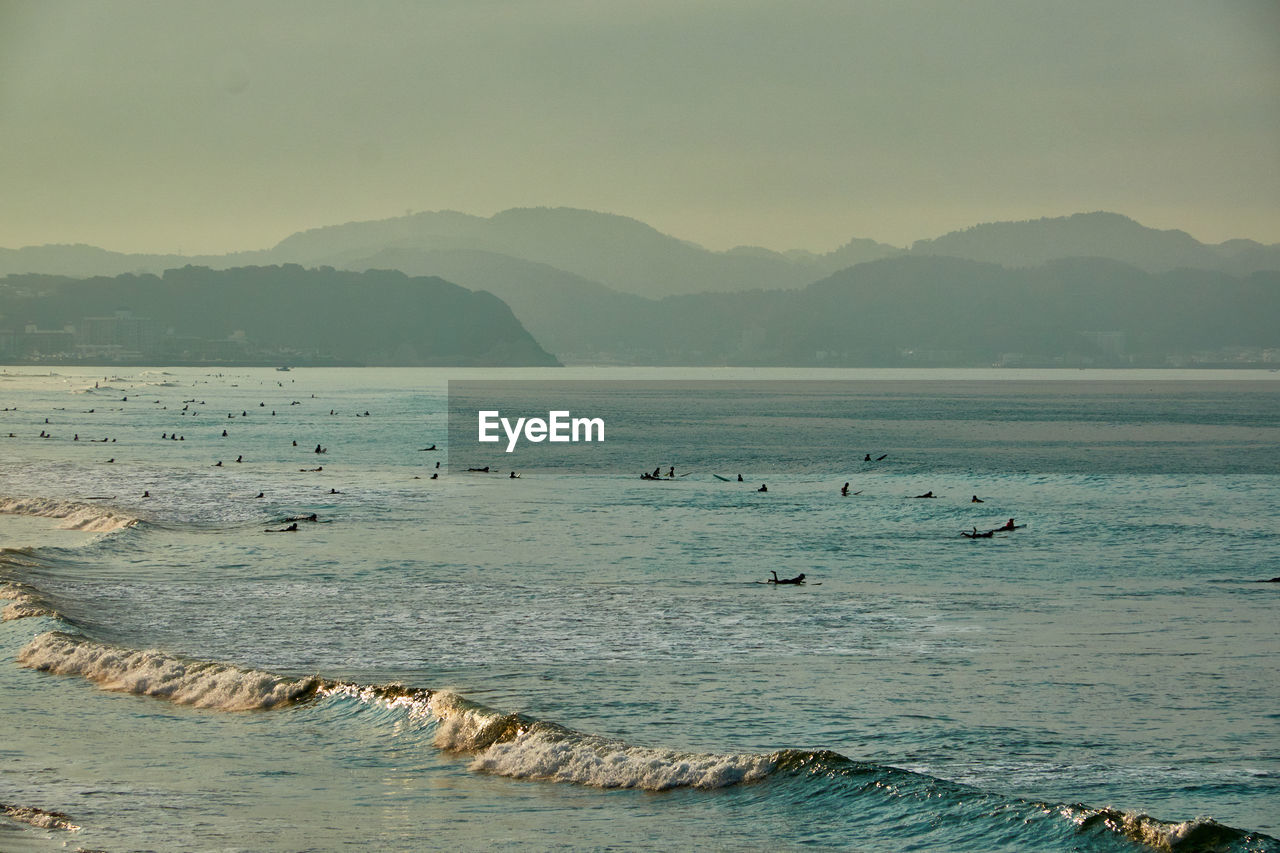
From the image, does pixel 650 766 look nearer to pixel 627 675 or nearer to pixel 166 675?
pixel 627 675

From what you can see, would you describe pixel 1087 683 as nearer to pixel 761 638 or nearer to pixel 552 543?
pixel 761 638

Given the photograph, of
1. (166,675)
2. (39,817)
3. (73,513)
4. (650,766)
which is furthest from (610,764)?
(73,513)

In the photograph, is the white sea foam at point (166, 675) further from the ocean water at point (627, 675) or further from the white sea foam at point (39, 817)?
the white sea foam at point (39, 817)

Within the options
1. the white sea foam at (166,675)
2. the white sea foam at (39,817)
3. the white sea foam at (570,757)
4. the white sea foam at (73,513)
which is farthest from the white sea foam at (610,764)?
the white sea foam at (73,513)

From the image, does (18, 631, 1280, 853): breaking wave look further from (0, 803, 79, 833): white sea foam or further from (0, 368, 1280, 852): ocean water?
(0, 803, 79, 833): white sea foam

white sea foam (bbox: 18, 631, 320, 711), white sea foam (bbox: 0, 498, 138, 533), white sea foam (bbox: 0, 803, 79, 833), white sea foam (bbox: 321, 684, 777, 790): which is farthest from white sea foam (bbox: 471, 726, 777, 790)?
white sea foam (bbox: 0, 498, 138, 533)
